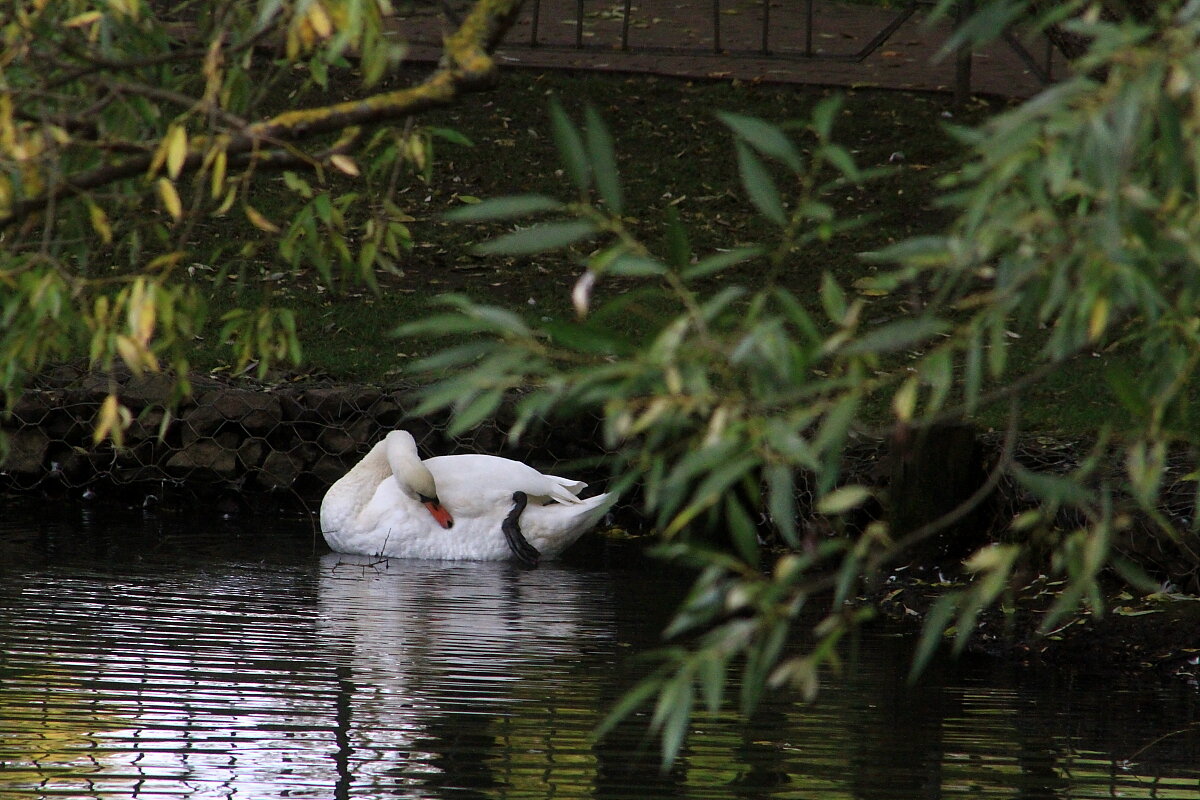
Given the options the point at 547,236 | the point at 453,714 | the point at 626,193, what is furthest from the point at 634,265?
the point at 626,193

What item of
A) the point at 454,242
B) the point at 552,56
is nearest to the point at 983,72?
the point at 552,56

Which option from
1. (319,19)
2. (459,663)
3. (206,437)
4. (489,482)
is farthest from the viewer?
(206,437)

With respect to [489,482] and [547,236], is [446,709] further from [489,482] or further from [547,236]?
[489,482]

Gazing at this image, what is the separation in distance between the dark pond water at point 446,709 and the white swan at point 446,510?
98 cm

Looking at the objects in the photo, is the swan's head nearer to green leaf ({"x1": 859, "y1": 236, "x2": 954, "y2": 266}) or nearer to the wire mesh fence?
the wire mesh fence

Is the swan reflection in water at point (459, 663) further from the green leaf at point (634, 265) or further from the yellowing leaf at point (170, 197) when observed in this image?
the green leaf at point (634, 265)

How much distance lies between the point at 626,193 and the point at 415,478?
601cm

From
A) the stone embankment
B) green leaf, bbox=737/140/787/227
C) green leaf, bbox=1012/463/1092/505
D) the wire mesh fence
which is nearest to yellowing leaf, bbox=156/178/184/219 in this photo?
green leaf, bbox=737/140/787/227

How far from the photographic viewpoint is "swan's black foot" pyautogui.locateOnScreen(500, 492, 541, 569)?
867cm

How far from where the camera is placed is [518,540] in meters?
8.68

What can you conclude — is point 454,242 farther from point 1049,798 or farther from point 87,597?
point 1049,798

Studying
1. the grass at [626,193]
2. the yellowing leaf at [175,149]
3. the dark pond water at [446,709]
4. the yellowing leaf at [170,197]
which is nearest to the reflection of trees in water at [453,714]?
the dark pond water at [446,709]

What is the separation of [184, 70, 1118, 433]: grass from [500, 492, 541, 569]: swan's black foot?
213cm

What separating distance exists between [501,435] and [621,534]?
1.04 m
